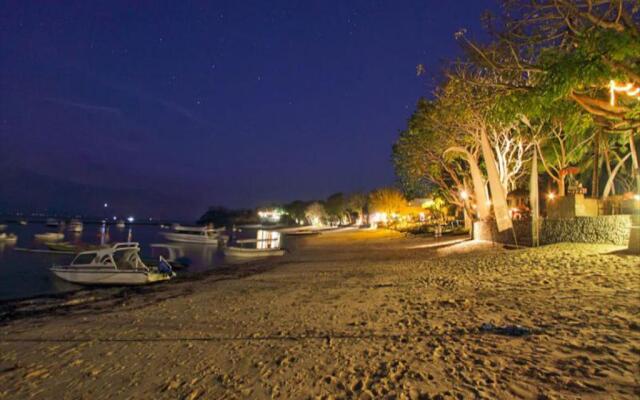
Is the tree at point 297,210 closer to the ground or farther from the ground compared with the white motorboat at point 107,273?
farther from the ground

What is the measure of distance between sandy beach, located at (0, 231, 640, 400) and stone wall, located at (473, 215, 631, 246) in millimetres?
3073

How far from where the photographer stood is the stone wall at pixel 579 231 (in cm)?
1309

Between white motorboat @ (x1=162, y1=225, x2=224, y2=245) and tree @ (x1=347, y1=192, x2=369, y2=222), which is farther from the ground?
tree @ (x1=347, y1=192, x2=369, y2=222)

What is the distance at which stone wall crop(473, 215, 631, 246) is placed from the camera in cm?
1309

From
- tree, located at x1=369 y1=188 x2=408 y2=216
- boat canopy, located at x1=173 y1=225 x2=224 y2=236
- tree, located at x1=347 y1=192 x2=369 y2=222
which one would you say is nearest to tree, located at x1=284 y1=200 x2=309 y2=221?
tree, located at x1=347 y1=192 x2=369 y2=222

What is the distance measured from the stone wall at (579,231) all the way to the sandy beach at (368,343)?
10.1 ft

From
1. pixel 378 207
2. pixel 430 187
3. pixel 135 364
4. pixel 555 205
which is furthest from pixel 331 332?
pixel 378 207

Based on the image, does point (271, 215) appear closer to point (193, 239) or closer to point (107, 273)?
point (193, 239)

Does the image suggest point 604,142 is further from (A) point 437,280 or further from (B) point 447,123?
(A) point 437,280

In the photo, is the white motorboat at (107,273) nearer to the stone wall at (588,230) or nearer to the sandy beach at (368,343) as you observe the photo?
the sandy beach at (368,343)

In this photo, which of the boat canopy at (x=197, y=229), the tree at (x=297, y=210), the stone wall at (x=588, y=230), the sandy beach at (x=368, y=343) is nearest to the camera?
the sandy beach at (x=368, y=343)

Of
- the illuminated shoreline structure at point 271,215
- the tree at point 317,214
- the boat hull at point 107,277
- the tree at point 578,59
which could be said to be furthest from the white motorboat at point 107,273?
the illuminated shoreline structure at point 271,215

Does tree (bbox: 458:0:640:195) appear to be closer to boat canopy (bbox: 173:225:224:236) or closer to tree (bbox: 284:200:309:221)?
boat canopy (bbox: 173:225:224:236)

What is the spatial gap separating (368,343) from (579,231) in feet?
45.2
